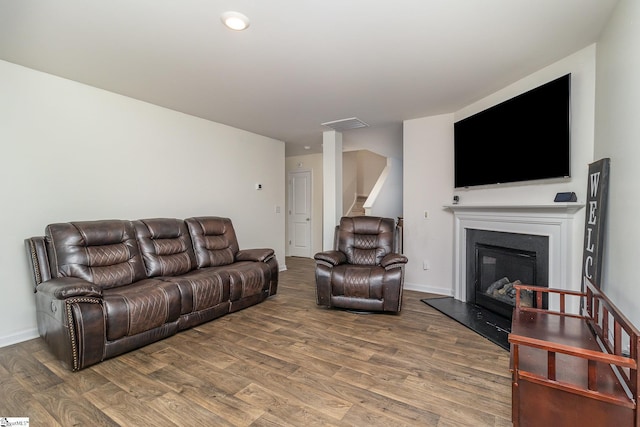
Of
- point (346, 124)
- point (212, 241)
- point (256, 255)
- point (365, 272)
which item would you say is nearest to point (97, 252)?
point (212, 241)

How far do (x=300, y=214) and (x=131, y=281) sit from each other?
4396mm

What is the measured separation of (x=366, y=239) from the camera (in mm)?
3760

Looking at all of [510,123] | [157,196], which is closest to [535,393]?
[510,123]

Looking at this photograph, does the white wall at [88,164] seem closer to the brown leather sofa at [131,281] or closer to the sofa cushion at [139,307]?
the brown leather sofa at [131,281]

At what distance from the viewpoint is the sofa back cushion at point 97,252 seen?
7.90ft

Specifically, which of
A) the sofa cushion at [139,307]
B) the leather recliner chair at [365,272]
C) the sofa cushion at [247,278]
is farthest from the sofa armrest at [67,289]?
the leather recliner chair at [365,272]

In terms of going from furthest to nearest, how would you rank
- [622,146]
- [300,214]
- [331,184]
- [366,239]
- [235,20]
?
1. [300,214]
2. [331,184]
3. [366,239]
4. [235,20]
5. [622,146]

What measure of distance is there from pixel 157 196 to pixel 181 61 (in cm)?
177

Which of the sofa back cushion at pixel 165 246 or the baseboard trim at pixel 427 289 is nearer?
the sofa back cushion at pixel 165 246

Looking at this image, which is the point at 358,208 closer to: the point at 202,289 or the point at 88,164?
the point at 202,289

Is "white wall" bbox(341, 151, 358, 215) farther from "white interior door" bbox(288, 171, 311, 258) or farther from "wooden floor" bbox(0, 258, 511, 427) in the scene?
"wooden floor" bbox(0, 258, 511, 427)

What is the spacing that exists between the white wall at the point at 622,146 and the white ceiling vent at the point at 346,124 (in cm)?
248

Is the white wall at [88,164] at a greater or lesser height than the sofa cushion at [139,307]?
greater

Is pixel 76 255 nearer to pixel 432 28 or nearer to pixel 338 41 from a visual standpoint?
pixel 338 41
